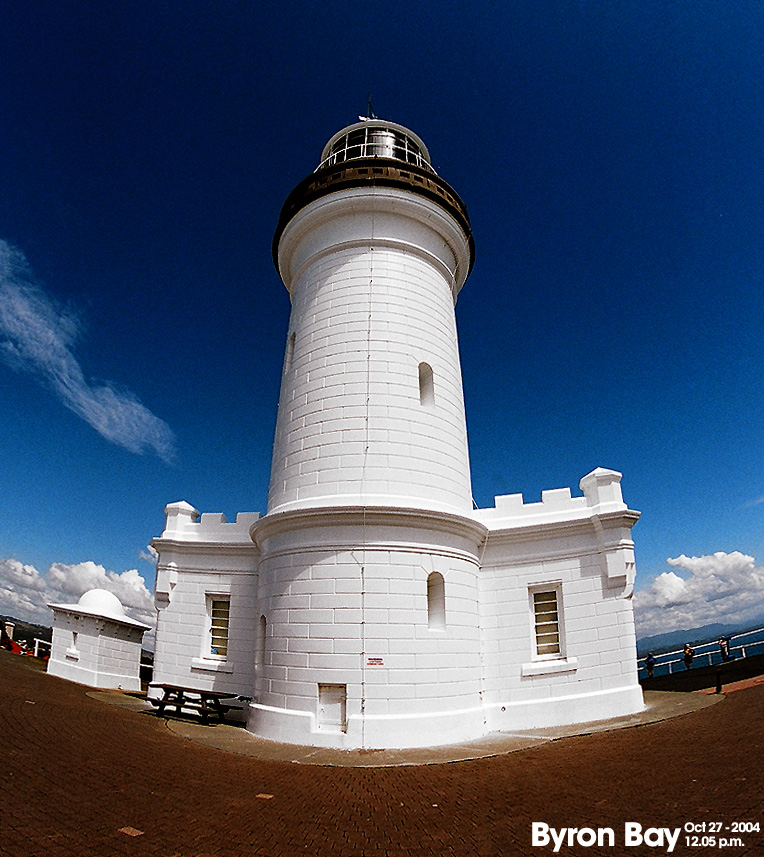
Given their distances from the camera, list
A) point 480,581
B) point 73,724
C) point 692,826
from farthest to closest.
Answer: point 480,581 → point 73,724 → point 692,826

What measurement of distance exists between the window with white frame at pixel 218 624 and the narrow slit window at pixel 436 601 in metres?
6.17

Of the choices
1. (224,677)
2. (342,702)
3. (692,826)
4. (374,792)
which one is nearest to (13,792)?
(374,792)

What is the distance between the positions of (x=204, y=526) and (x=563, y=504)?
33.2ft

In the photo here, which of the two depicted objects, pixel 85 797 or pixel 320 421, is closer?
pixel 85 797

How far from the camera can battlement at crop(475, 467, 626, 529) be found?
13.5 m

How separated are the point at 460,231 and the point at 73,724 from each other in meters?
15.0

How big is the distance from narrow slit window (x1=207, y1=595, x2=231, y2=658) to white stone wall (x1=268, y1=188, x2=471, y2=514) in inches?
149

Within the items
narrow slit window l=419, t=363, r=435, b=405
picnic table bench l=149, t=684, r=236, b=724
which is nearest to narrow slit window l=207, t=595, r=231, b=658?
picnic table bench l=149, t=684, r=236, b=724

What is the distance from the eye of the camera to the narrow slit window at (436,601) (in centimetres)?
1198

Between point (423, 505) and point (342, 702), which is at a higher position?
point (423, 505)

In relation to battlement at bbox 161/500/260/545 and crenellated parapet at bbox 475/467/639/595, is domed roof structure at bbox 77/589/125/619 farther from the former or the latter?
crenellated parapet at bbox 475/467/639/595

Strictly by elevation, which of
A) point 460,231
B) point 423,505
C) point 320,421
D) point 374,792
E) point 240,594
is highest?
point 460,231

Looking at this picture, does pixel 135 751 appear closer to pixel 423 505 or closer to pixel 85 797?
pixel 85 797

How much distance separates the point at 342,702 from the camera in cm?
1088
